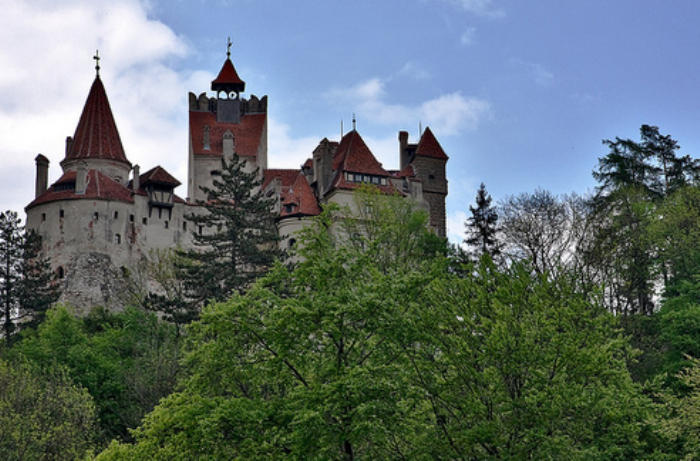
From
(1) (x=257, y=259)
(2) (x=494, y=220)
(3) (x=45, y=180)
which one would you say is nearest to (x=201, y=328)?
(1) (x=257, y=259)

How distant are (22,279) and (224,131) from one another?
2144 cm

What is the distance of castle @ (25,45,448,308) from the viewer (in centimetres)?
6738

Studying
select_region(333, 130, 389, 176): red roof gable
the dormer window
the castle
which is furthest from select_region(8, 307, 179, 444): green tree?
the dormer window

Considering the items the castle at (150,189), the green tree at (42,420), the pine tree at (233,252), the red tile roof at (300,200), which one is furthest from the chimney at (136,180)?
the green tree at (42,420)

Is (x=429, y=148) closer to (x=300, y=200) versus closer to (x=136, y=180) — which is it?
(x=300, y=200)

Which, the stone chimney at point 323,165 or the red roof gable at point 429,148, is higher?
the red roof gable at point 429,148

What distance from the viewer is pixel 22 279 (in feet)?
212

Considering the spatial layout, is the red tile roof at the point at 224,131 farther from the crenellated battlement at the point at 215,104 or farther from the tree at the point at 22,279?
the tree at the point at 22,279

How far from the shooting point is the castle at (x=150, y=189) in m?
67.4

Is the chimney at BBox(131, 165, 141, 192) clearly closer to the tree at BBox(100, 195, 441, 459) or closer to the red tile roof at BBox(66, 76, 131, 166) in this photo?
the red tile roof at BBox(66, 76, 131, 166)

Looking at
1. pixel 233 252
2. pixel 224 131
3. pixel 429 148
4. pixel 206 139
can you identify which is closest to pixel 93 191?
pixel 206 139

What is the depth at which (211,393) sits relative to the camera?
2423cm

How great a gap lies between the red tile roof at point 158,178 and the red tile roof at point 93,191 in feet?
4.87

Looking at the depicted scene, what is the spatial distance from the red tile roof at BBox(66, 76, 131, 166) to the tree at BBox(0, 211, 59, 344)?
9637 mm
